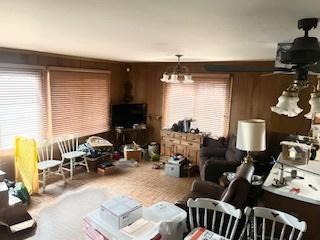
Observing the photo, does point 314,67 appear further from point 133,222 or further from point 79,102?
point 79,102

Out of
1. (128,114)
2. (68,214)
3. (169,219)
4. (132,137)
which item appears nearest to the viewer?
(169,219)

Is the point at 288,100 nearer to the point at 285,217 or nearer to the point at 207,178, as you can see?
the point at 285,217

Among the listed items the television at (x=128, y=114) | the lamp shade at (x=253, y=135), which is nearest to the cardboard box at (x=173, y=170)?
the television at (x=128, y=114)

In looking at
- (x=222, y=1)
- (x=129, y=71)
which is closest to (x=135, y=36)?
(x=222, y=1)

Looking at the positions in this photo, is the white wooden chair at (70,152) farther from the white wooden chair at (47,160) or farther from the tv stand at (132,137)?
the tv stand at (132,137)

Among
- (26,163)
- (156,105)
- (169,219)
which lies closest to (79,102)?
(26,163)

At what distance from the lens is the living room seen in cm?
187

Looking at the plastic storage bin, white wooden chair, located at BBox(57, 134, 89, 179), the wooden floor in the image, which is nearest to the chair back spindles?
white wooden chair, located at BBox(57, 134, 89, 179)

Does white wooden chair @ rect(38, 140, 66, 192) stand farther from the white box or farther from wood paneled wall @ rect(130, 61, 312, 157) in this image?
wood paneled wall @ rect(130, 61, 312, 157)

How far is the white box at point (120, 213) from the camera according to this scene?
214 centimetres

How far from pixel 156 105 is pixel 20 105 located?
3.04 metres

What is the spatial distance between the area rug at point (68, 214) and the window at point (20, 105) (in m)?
1.31

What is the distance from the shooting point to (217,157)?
4.87 metres

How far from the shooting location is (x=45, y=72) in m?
4.61
